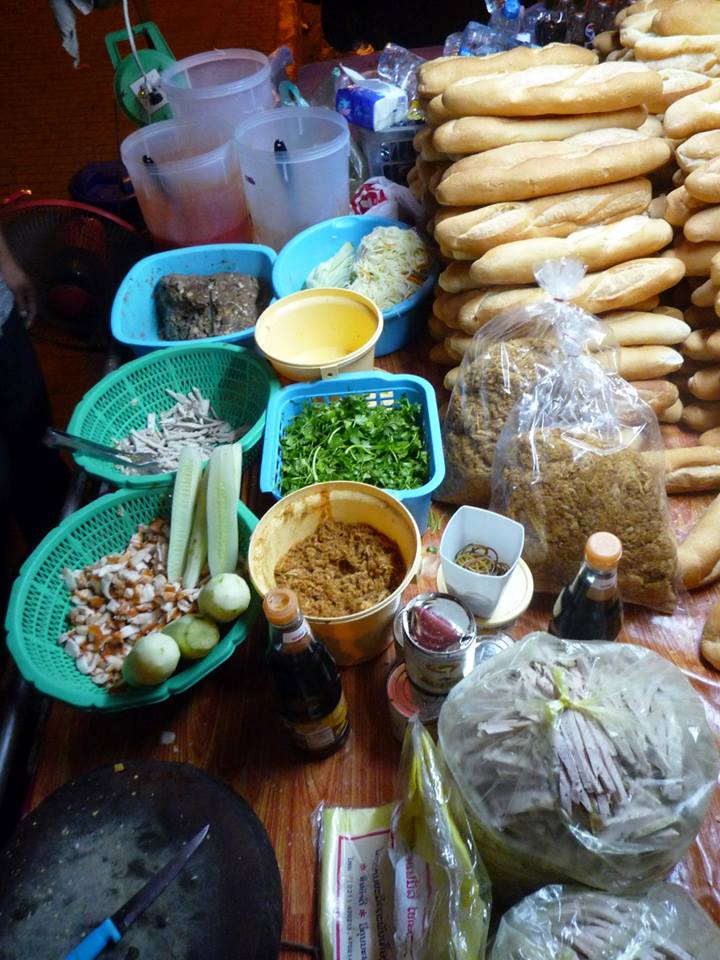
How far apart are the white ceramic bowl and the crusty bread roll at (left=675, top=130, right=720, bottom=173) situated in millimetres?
783

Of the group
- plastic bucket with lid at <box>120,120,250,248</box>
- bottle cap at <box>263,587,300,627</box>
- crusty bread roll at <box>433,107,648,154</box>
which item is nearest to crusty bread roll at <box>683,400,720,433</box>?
crusty bread roll at <box>433,107,648,154</box>

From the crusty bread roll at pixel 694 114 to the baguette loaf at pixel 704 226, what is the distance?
0.64 feet

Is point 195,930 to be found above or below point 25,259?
below

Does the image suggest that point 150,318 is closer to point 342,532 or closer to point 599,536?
point 342,532

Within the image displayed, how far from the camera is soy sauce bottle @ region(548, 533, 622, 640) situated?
2.36 ft

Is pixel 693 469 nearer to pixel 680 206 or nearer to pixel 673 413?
pixel 673 413

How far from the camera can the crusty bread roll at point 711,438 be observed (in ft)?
3.71

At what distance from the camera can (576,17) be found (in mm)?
1757

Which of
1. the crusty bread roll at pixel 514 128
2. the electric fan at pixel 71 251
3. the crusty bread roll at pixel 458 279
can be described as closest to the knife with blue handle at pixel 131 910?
the crusty bread roll at pixel 458 279

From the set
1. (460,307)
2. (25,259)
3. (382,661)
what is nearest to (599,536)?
(382,661)

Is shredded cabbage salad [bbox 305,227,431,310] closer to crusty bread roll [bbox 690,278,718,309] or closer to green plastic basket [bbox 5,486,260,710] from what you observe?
crusty bread roll [bbox 690,278,718,309]

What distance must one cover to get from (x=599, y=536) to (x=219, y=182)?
1.34 metres

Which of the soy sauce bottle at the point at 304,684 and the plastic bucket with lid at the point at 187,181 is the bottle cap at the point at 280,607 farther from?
the plastic bucket with lid at the point at 187,181

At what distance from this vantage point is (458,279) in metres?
1.25
